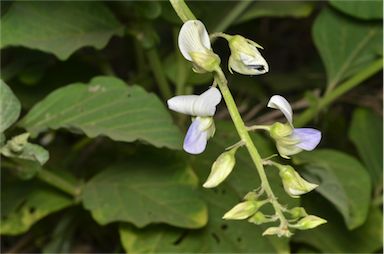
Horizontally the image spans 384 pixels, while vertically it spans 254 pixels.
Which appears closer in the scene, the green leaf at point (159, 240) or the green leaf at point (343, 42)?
the green leaf at point (159, 240)

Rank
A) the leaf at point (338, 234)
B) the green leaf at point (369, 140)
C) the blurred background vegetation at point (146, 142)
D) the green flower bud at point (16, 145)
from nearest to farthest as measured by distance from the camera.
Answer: the green flower bud at point (16, 145)
the blurred background vegetation at point (146, 142)
the leaf at point (338, 234)
the green leaf at point (369, 140)

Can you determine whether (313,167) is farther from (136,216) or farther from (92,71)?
(92,71)

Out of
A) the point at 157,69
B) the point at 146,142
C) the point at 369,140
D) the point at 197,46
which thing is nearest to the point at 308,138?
the point at 197,46

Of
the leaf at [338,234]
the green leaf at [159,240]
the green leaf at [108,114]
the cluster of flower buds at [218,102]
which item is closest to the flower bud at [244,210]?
the cluster of flower buds at [218,102]

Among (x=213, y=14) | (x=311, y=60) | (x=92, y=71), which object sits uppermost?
(x=213, y=14)

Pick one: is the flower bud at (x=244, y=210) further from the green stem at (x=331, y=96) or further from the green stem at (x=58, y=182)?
the green stem at (x=331, y=96)

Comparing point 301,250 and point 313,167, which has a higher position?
point 313,167

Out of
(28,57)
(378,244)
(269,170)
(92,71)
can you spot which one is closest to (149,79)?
Result: (92,71)
